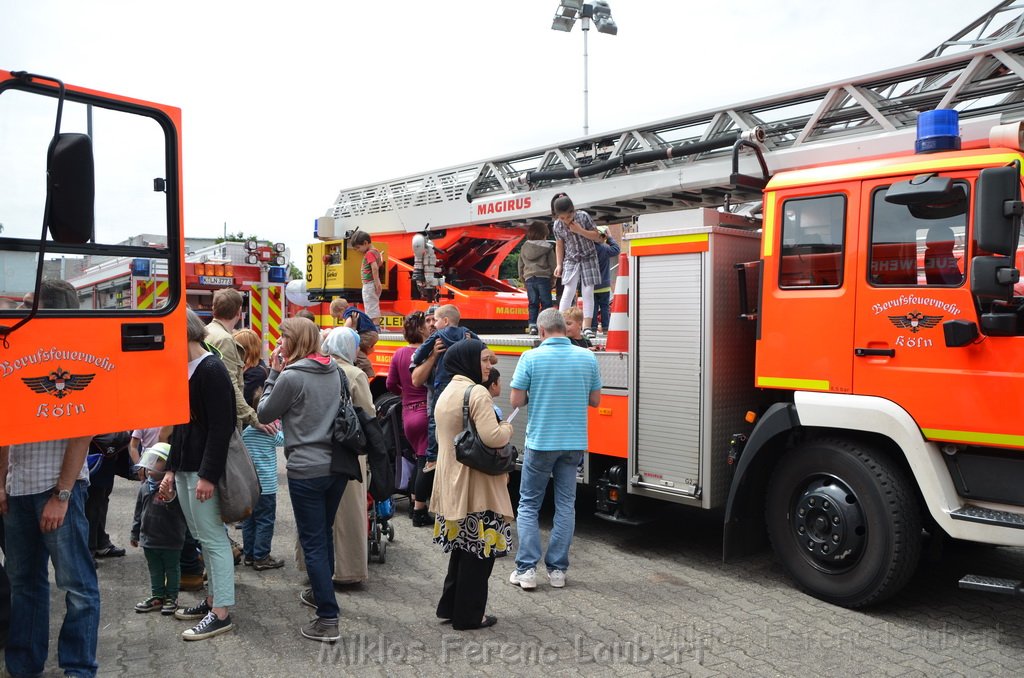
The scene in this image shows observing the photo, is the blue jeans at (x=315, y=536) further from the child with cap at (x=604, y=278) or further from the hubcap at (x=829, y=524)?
the child with cap at (x=604, y=278)

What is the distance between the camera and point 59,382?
10.6 feet

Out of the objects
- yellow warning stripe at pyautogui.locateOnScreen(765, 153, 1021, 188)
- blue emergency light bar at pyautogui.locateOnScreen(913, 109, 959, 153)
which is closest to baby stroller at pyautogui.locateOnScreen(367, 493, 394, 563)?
yellow warning stripe at pyautogui.locateOnScreen(765, 153, 1021, 188)

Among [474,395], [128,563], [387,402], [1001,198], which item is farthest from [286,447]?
[1001,198]

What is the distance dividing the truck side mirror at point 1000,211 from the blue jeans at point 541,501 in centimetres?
261

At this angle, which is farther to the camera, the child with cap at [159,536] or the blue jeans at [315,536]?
the child with cap at [159,536]

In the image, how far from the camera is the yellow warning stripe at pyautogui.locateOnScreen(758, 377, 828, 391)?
15.8 ft

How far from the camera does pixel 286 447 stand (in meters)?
4.38

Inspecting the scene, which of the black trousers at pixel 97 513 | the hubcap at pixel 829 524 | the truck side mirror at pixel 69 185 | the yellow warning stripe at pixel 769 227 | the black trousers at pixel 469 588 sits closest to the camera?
the truck side mirror at pixel 69 185

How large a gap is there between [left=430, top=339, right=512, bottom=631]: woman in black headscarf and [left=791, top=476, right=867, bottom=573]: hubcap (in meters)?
1.83

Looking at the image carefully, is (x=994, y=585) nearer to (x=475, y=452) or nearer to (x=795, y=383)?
(x=795, y=383)

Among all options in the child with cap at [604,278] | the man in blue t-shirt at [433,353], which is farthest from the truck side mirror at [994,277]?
the child with cap at [604,278]

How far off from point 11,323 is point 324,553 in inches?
77.3

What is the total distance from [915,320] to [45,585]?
4.61m

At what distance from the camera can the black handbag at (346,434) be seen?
172 inches
